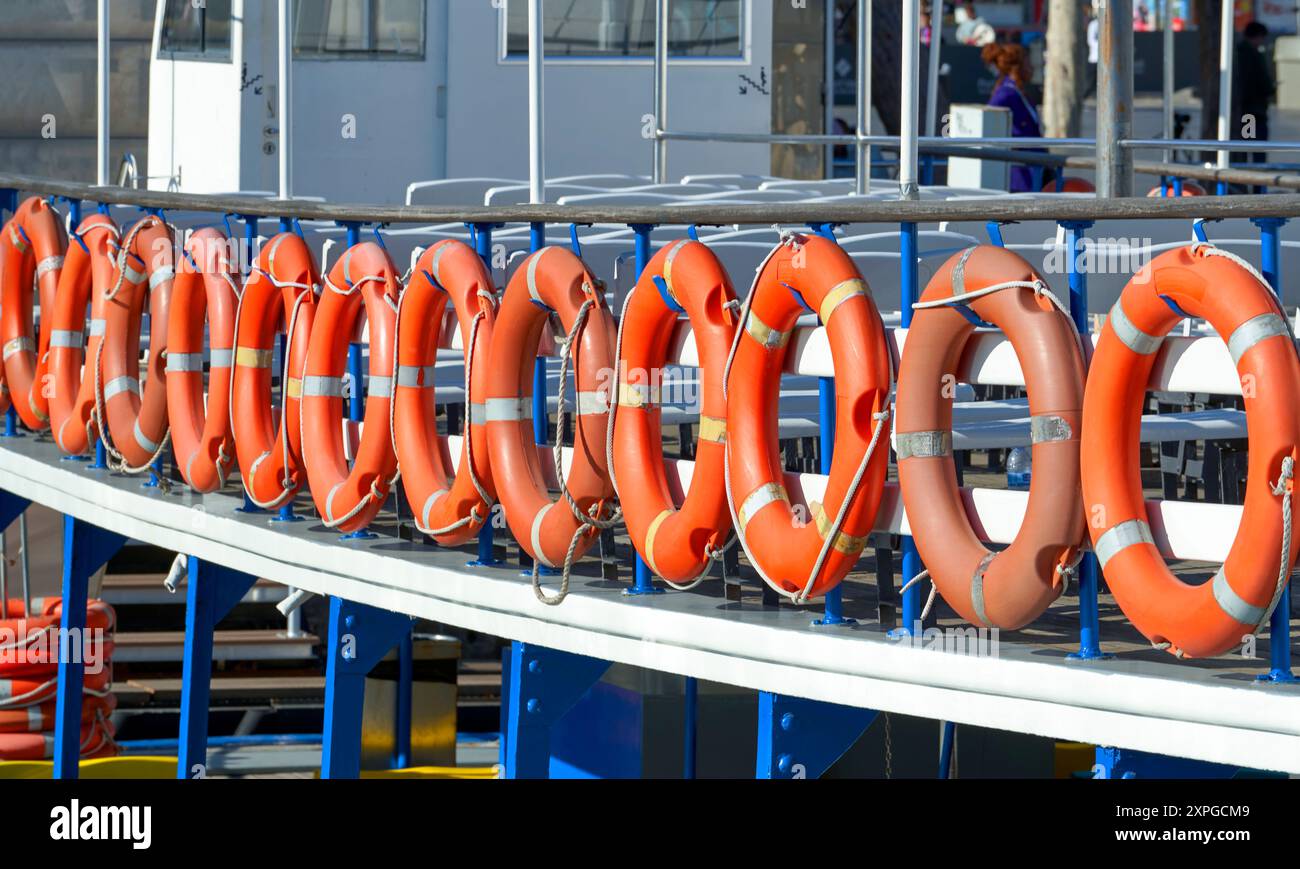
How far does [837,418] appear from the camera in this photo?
4797mm

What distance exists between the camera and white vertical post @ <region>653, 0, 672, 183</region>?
31.4ft

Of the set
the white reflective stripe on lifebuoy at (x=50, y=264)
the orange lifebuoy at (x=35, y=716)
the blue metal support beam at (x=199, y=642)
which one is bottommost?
the orange lifebuoy at (x=35, y=716)

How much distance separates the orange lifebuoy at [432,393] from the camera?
5.78 m

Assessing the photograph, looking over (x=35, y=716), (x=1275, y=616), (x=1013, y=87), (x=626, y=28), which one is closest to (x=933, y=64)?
(x=626, y=28)

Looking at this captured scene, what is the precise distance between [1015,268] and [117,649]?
798cm

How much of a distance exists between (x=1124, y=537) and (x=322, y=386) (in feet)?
9.15

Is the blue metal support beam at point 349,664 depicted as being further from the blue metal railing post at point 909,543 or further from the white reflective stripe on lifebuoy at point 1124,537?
the white reflective stripe on lifebuoy at point 1124,537

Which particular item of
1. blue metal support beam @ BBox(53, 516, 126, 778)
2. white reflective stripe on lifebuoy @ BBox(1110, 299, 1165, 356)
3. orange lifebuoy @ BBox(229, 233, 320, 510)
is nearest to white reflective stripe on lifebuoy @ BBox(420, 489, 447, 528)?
orange lifebuoy @ BBox(229, 233, 320, 510)

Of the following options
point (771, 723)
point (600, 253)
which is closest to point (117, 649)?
point (600, 253)

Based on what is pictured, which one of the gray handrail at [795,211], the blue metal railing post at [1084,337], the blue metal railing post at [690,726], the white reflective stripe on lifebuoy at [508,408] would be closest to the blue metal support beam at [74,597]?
the gray handrail at [795,211]

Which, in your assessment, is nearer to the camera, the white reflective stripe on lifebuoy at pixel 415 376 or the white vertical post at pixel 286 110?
the white reflective stripe on lifebuoy at pixel 415 376

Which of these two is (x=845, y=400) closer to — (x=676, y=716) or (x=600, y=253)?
(x=600, y=253)

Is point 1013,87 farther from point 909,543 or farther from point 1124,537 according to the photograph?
point 1124,537

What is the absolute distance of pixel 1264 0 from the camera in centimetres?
2783
